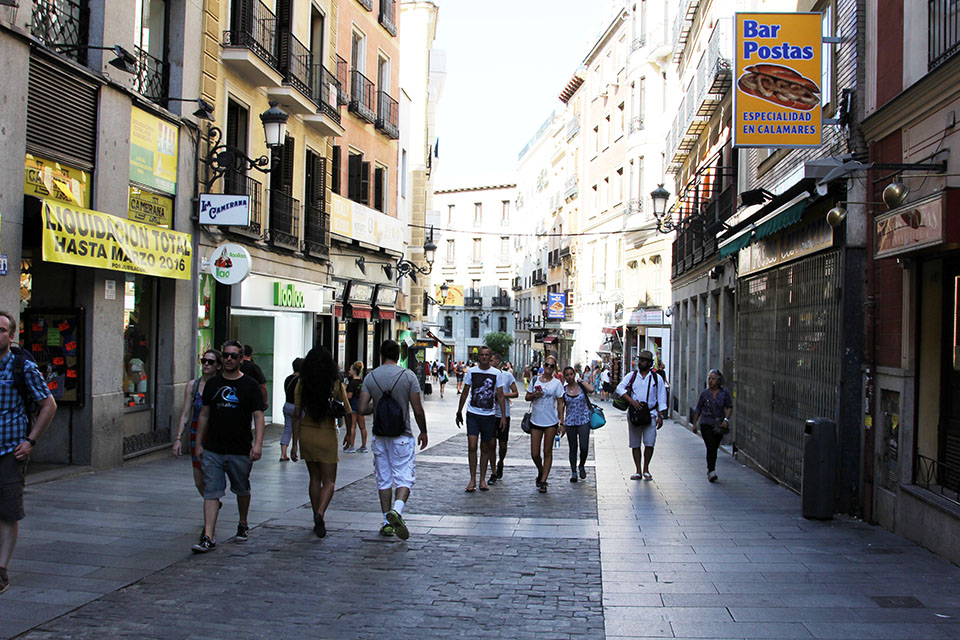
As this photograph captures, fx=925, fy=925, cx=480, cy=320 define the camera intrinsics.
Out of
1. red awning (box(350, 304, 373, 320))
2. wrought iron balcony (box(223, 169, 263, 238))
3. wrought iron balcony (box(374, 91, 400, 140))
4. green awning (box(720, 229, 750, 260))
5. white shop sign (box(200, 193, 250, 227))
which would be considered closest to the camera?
white shop sign (box(200, 193, 250, 227))

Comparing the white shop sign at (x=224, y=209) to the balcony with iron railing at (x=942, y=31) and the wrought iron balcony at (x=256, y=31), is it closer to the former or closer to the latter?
the wrought iron balcony at (x=256, y=31)

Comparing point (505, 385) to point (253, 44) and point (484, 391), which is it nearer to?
point (484, 391)

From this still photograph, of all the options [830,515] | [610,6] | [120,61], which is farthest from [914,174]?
[610,6]

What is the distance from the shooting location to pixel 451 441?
64.4 ft

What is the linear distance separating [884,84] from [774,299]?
493 centimetres

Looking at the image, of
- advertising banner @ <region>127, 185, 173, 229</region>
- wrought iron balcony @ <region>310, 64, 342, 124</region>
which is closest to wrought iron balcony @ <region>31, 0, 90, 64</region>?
advertising banner @ <region>127, 185, 173, 229</region>

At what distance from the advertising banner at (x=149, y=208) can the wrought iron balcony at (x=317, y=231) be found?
23.9 ft

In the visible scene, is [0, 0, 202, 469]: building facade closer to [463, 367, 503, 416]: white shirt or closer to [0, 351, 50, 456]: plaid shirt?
[0, 351, 50, 456]: plaid shirt

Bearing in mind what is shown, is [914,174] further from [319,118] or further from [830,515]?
[319,118]

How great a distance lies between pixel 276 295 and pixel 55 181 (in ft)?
27.4

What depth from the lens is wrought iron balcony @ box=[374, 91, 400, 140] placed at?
2791 centimetres

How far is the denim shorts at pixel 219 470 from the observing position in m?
7.94

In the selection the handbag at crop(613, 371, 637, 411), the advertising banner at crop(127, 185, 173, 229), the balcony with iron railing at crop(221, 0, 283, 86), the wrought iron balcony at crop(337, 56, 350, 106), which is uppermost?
the wrought iron balcony at crop(337, 56, 350, 106)

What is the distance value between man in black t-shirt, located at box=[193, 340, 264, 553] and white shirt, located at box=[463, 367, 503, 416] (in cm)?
422
